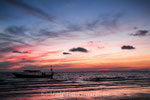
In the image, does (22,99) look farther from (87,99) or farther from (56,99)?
(87,99)

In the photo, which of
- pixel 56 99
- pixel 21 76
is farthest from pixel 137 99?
pixel 21 76

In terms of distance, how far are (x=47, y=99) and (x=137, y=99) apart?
34.5 feet

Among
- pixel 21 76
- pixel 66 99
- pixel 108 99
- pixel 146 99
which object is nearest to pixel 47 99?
pixel 66 99

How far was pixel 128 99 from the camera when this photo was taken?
17953 mm

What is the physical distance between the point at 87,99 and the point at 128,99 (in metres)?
4.75

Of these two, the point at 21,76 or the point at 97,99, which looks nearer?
the point at 97,99

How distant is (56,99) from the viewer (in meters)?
18.3

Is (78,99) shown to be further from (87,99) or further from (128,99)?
(128,99)

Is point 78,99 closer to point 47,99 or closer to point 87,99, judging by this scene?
point 87,99

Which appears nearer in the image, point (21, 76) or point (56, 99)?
point (56, 99)

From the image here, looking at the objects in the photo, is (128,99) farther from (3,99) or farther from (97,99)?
(3,99)

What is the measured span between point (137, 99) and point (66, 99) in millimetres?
8219

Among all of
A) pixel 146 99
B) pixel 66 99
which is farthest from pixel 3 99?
pixel 146 99

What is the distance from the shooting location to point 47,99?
60.6ft
